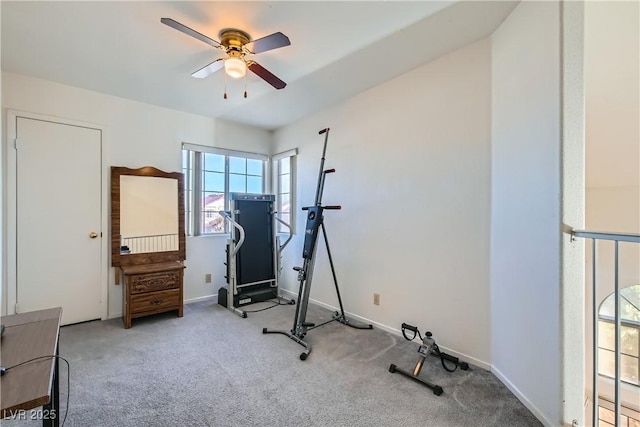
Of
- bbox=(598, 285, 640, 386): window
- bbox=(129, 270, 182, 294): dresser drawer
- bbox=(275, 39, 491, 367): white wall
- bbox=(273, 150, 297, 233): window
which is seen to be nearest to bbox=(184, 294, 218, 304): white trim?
bbox=(129, 270, 182, 294): dresser drawer

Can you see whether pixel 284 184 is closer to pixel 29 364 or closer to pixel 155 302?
pixel 155 302

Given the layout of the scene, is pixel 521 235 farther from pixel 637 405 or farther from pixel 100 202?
pixel 100 202

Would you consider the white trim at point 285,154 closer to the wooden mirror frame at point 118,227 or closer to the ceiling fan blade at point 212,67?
the wooden mirror frame at point 118,227

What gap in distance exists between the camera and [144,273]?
304 centimetres

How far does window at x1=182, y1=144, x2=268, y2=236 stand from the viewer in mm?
3898

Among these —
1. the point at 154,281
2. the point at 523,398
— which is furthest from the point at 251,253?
the point at 523,398

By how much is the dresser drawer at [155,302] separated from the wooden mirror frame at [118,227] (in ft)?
1.72

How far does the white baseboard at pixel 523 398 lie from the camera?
1603mm

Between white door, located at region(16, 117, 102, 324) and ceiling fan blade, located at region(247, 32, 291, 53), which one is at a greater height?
ceiling fan blade, located at region(247, 32, 291, 53)

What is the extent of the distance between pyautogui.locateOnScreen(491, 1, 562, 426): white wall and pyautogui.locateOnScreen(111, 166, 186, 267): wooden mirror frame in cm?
355

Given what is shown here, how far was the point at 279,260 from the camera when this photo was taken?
4.05 m

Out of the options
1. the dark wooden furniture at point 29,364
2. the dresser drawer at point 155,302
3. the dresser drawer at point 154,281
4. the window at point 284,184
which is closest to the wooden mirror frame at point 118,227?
the dresser drawer at point 154,281

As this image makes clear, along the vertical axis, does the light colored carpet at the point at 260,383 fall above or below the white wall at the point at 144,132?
below

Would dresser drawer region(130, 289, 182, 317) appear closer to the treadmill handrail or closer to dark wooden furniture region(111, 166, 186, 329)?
dark wooden furniture region(111, 166, 186, 329)
